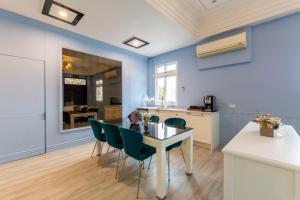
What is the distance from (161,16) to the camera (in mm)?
2992

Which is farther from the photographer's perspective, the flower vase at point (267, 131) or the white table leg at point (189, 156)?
the white table leg at point (189, 156)

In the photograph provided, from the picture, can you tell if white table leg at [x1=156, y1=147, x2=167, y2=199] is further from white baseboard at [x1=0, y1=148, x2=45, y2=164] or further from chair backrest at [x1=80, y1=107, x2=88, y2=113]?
chair backrest at [x1=80, y1=107, x2=88, y2=113]

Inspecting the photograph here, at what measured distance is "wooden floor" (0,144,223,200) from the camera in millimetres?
1974

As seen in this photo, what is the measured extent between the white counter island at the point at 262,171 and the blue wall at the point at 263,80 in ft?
7.03

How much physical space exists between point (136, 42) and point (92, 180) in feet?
11.7

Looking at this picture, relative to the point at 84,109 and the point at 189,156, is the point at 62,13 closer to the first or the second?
the point at 84,109

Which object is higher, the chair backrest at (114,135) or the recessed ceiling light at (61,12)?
the recessed ceiling light at (61,12)

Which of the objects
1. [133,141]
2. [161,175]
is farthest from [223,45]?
[161,175]

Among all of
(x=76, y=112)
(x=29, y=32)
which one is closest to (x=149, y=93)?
(x=76, y=112)

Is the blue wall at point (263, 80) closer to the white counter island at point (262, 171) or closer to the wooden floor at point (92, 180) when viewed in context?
the wooden floor at point (92, 180)

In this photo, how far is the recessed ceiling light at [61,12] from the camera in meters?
2.63

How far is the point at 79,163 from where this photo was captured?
2.87 meters

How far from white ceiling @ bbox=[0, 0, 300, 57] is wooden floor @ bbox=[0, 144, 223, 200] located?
9.61ft

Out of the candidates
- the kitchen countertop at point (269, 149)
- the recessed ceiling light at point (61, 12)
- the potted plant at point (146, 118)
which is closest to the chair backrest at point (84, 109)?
the recessed ceiling light at point (61, 12)
